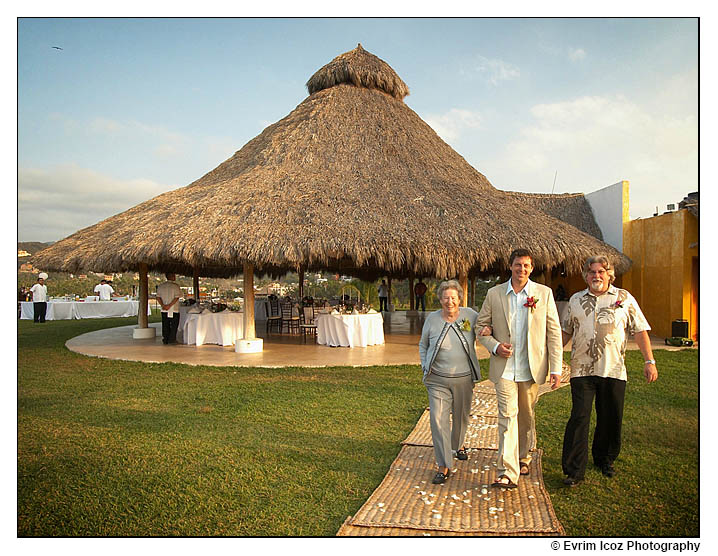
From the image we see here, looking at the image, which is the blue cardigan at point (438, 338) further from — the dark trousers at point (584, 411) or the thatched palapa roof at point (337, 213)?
the thatched palapa roof at point (337, 213)

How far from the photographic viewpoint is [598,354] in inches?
126

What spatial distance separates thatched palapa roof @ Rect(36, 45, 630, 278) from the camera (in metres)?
8.47

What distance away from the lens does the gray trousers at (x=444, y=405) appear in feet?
10.5

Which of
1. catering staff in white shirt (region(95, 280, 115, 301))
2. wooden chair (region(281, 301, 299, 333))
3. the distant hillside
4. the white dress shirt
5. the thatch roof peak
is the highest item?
the thatch roof peak

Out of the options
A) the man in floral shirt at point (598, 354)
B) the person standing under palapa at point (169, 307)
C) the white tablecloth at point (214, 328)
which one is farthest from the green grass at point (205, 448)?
the person standing under palapa at point (169, 307)

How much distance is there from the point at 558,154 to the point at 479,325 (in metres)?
7.27

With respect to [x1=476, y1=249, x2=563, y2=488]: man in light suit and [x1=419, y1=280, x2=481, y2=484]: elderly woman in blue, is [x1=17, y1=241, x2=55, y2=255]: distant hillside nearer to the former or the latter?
[x1=419, y1=280, x2=481, y2=484]: elderly woman in blue

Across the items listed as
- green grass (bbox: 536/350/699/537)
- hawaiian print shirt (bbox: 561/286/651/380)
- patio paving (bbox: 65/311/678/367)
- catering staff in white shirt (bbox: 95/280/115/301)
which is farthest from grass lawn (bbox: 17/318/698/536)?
catering staff in white shirt (bbox: 95/280/115/301)

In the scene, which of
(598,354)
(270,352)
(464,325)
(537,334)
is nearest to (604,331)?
(598,354)

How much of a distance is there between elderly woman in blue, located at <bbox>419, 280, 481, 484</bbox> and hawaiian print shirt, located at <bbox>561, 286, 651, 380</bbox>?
69 centimetres

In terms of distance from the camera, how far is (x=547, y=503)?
2.92 meters

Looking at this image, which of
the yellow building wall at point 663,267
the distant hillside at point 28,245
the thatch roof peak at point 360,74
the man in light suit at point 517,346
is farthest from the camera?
the thatch roof peak at point 360,74

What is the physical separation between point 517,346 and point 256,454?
7.14 ft

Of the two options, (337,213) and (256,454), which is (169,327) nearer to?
(337,213)
